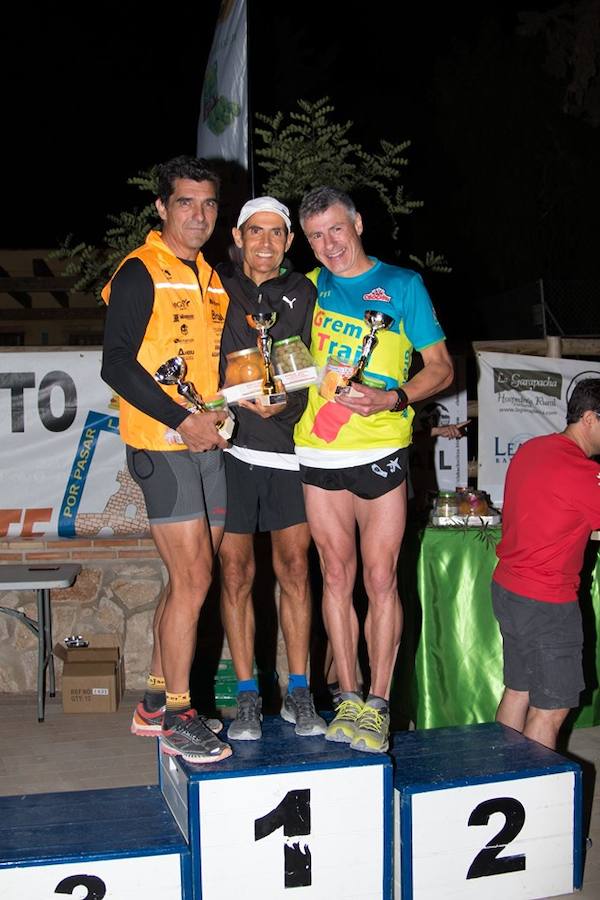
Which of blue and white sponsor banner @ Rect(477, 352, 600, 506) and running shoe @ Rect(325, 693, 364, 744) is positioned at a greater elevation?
blue and white sponsor banner @ Rect(477, 352, 600, 506)

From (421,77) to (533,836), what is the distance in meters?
20.2

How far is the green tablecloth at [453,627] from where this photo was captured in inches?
193

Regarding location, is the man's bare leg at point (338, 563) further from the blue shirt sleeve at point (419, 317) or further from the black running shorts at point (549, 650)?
the black running shorts at point (549, 650)

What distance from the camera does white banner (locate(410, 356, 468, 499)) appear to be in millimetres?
6156

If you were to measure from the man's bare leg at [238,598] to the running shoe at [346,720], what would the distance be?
37 cm

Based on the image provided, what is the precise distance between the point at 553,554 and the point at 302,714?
121 centimetres

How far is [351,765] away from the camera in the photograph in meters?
3.22

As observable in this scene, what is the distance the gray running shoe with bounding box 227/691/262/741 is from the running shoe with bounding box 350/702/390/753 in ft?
1.20

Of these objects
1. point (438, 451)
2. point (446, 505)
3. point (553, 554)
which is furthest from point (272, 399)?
point (438, 451)

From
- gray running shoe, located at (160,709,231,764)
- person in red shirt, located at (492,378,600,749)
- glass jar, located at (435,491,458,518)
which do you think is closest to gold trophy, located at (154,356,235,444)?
gray running shoe, located at (160,709,231,764)

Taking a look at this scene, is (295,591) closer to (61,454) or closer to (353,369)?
(353,369)

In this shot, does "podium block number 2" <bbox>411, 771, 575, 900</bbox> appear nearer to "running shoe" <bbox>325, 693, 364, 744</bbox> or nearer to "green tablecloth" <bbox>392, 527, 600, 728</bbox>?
"running shoe" <bbox>325, 693, 364, 744</bbox>

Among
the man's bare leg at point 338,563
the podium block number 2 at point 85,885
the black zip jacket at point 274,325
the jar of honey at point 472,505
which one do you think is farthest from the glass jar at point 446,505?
the podium block number 2 at point 85,885

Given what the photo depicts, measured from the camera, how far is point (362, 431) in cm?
348
